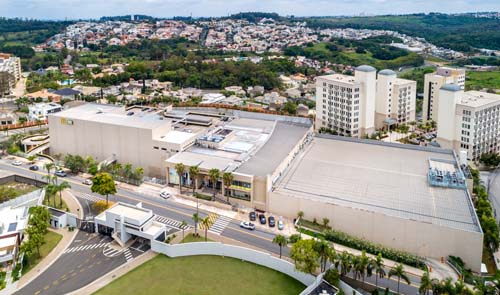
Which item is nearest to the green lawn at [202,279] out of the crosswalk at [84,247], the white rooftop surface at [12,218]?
the crosswalk at [84,247]

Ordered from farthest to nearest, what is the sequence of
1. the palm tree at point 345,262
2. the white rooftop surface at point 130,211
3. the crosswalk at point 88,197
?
the crosswalk at point 88,197, the white rooftop surface at point 130,211, the palm tree at point 345,262

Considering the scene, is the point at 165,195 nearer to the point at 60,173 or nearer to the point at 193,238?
the point at 193,238

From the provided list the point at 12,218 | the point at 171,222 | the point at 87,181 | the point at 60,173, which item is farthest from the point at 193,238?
the point at 60,173

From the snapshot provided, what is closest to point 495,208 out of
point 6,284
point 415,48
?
point 6,284

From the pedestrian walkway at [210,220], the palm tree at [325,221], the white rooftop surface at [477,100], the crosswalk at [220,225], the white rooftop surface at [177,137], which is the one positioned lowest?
the crosswalk at [220,225]

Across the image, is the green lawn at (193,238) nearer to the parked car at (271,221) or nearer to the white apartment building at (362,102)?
the parked car at (271,221)

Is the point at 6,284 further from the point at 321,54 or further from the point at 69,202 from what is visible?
the point at 321,54
